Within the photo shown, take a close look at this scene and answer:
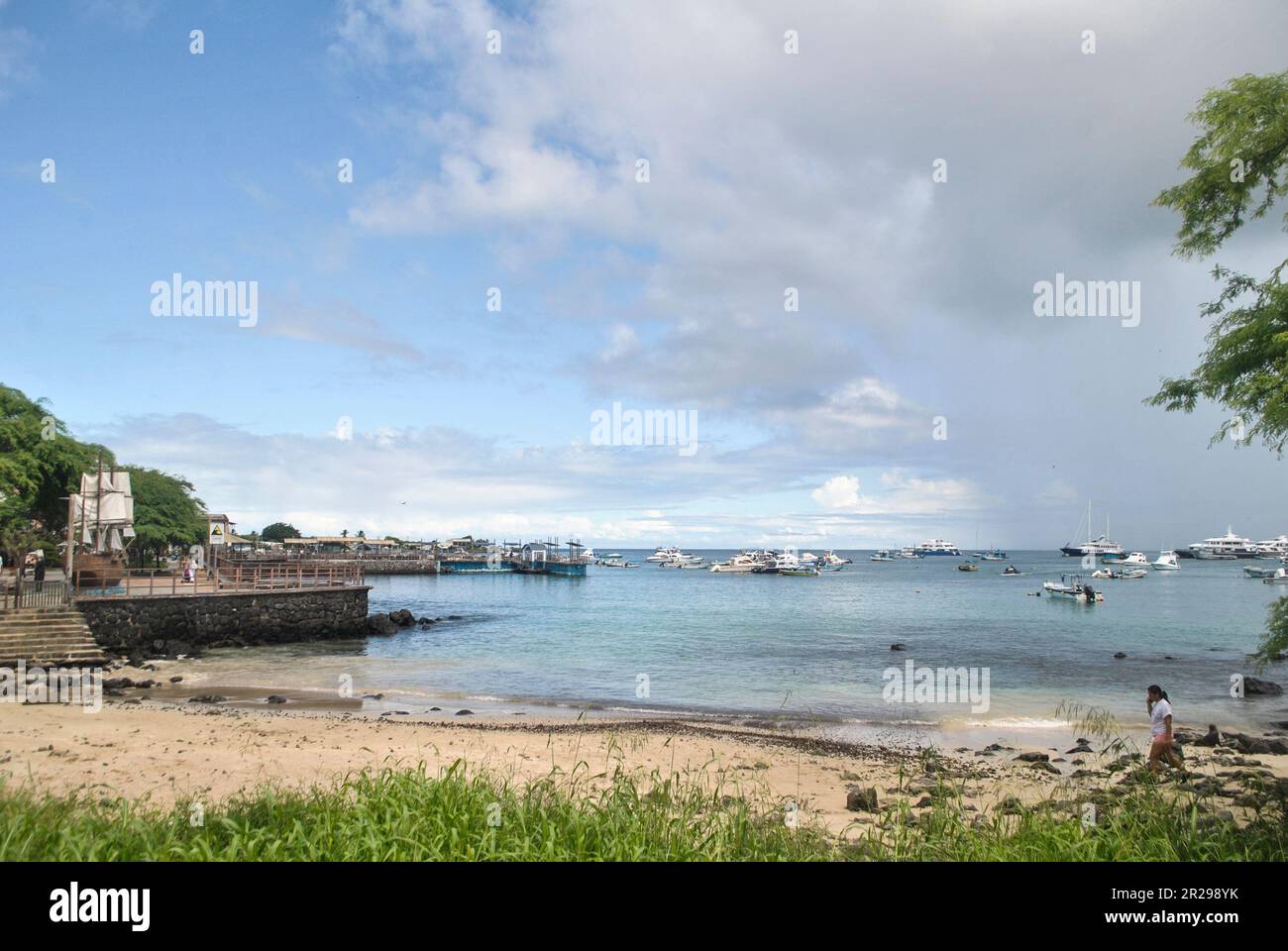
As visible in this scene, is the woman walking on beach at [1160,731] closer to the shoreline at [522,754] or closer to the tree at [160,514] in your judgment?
the shoreline at [522,754]

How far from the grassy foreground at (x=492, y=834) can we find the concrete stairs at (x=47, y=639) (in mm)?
22016

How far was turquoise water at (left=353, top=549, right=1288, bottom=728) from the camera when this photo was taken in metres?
23.0

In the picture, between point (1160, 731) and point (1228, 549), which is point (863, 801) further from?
point (1228, 549)

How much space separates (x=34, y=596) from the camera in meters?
27.7

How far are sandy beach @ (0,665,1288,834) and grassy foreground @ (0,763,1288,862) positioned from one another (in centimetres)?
321

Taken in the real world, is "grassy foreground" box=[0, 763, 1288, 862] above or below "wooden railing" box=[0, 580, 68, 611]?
above

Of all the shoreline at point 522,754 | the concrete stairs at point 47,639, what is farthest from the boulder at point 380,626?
the shoreline at point 522,754

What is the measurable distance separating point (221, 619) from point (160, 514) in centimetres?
2890

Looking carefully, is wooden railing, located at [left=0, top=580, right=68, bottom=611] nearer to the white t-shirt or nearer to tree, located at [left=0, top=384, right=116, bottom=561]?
tree, located at [left=0, top=384, right=116, bottom=561]

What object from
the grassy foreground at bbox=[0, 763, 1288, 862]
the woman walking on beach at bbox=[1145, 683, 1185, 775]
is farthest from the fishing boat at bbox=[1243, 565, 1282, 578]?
the grassy foreground at bbox=[0, 763, 1288, 862]

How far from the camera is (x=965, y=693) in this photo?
24344mm
